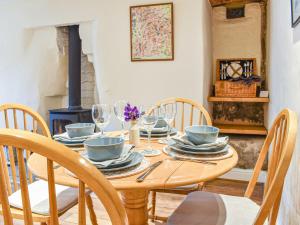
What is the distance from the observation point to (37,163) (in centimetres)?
121

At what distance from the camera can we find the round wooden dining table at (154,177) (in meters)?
0.97

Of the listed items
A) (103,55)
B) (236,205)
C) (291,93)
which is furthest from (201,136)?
(103,55)

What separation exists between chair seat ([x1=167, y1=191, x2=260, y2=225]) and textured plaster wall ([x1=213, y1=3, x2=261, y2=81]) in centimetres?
231

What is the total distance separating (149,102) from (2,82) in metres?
2.08

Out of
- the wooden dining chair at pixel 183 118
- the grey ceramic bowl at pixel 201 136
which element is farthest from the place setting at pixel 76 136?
the grey ceramic bowl at pixel 201 136

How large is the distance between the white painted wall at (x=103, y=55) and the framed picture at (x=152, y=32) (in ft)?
0.22

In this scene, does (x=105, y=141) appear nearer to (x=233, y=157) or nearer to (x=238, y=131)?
(x=233, y=157)

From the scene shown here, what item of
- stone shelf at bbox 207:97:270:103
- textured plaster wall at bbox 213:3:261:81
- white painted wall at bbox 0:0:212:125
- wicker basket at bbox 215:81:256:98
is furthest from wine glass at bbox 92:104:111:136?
textured plaster wall at bbox 213:3:261:81

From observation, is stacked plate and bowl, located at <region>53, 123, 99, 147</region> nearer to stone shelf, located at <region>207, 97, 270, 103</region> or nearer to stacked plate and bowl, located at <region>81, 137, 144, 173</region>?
stacked plate and bowl, located at <region>81, 137, 144, 173</region>

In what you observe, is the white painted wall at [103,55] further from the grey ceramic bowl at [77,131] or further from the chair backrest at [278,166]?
the chair backrest at [278,166]

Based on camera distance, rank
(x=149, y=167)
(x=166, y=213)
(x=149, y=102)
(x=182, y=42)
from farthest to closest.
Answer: (x=149, y=102) → (x=182, y=42) → (x=166, y=213) → (x=149, y=167)

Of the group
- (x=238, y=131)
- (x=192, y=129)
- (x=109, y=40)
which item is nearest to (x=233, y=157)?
(x=192, y=129)

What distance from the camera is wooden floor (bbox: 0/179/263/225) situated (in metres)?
2.26

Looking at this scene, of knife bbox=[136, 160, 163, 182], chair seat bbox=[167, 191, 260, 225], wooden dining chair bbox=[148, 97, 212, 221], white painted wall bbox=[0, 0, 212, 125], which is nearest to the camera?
knife bbox=[136, 160, 163, 182]
